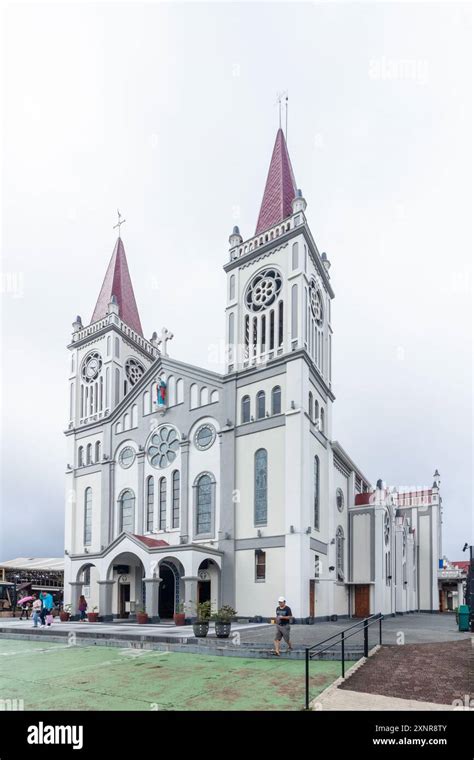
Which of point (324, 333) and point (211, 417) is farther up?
point (324, 333)

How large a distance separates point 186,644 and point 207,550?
12.1m

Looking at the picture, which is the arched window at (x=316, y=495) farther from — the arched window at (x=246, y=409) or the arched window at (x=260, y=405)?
the arched window at (x=246, y=409)

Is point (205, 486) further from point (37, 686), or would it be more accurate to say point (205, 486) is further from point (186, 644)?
point (37, 686)

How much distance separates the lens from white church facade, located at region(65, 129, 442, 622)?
28969 mm

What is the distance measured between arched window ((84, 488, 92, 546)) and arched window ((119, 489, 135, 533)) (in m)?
3.19

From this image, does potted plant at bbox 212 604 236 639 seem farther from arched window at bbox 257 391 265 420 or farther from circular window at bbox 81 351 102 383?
circular window at bbox 81 351 102 383

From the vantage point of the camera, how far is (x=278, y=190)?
37312mm

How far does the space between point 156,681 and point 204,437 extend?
21.1m

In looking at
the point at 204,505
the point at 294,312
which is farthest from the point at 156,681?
the point at 294,312

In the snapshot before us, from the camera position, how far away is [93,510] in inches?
1507

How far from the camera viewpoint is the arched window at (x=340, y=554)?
35.1 meters

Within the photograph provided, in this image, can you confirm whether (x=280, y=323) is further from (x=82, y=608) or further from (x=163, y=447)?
(x=82, y=608)
